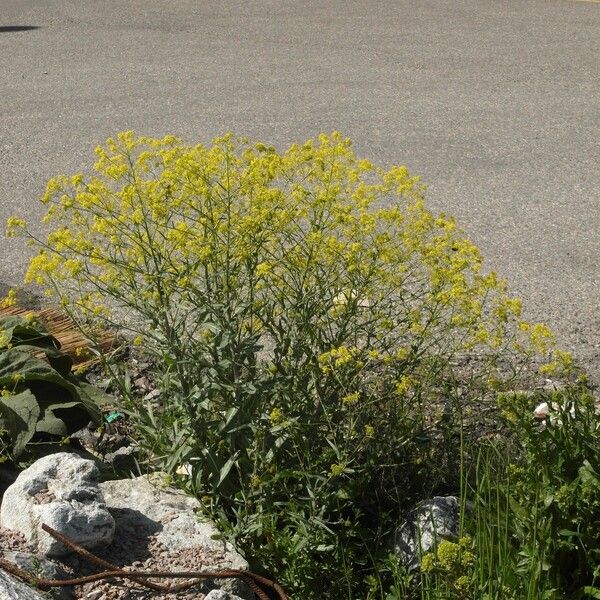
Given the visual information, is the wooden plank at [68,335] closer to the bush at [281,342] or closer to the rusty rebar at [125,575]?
the bush at [281,342]

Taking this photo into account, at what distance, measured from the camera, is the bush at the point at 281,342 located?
3381 millimetres

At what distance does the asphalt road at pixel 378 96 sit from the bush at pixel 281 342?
1.59 m

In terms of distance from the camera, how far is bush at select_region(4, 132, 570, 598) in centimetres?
338

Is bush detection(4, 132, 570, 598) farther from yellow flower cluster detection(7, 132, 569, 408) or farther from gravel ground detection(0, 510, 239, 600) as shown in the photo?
gravel ground detection(0, 510, 239, 600)

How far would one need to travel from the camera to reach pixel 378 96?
31.5 ft

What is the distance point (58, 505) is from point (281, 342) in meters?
0.81

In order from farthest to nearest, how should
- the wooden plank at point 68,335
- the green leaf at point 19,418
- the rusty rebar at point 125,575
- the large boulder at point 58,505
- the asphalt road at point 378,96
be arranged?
the asphalt road at point 378,96, the wooden plank at point 68,335, the green leaf at point 19,418, the large boulder at point 58,505, the rusty rebar at point 125,575

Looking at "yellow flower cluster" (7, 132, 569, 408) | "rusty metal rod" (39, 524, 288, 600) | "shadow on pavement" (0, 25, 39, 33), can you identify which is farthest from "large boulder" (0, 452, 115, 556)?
"shadow on pavement" (0, 25, 39, 33)

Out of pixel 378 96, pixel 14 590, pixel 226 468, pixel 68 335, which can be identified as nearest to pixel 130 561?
pixel 226 468

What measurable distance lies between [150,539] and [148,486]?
11.9 inches

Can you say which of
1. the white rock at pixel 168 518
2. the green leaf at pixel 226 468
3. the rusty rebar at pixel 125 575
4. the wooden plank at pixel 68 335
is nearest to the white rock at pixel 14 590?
the rusty rebar at pixel 125 575

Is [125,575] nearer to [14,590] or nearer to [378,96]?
[14,590]

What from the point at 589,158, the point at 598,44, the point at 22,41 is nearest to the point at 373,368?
the point at 589,158

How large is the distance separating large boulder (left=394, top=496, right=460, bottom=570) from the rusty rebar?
444mm
